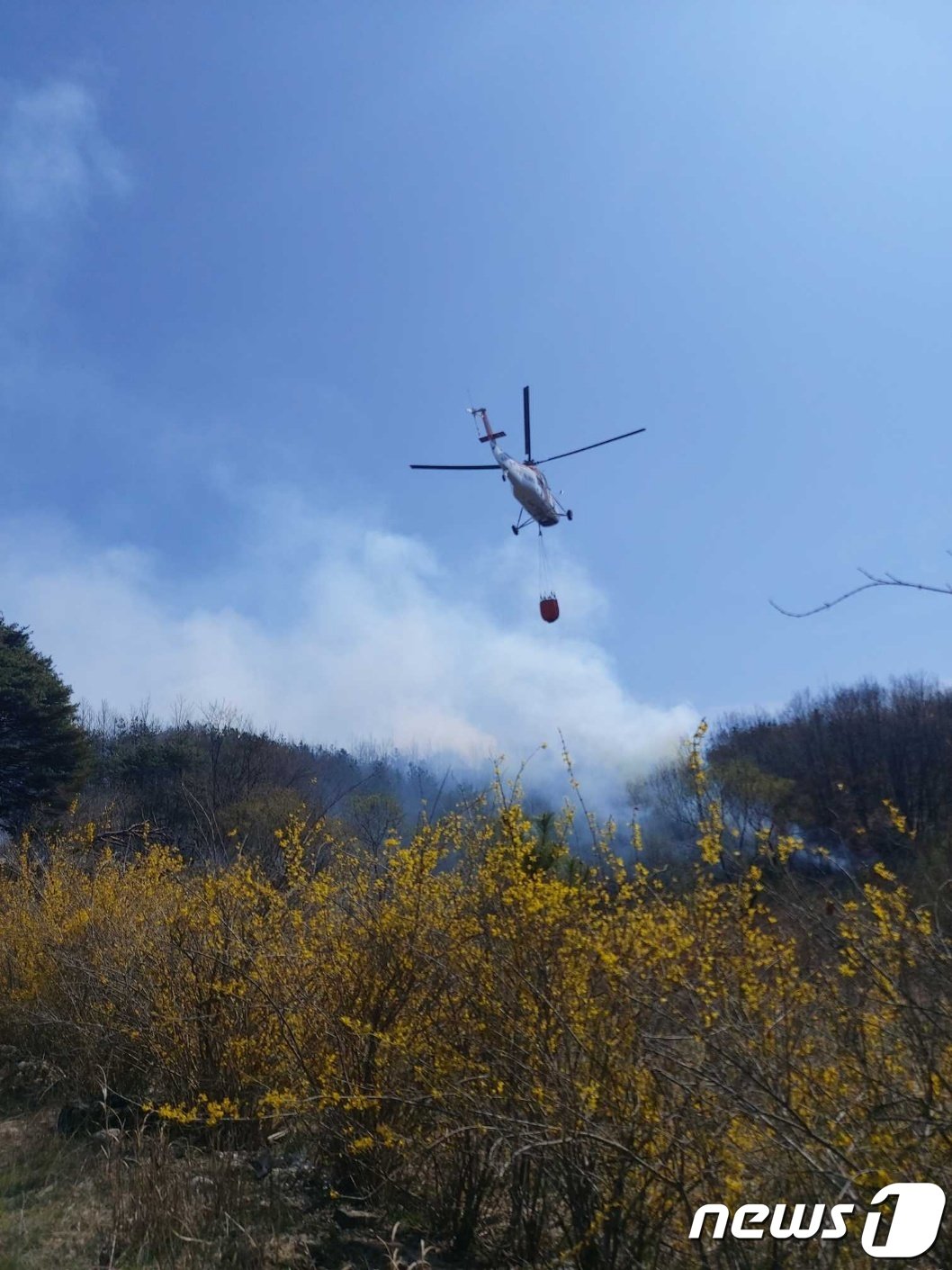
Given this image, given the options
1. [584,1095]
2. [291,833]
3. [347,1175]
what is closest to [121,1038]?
[291,833]

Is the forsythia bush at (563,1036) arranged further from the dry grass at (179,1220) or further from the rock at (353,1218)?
the dry grass at (179,1220)

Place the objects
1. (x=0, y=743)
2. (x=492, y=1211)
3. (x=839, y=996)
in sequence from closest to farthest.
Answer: (x=839, y=996), (x=492, y=1211), (x=0, y=743)

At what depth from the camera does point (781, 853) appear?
368 centimetres

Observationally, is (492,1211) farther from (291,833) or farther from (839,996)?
(291,833)

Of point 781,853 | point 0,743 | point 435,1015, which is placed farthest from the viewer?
point 0,743

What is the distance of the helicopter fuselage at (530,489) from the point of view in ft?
58.4

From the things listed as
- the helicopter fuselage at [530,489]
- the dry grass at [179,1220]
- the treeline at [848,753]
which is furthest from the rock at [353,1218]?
the helicopter fuselage at [530,489]

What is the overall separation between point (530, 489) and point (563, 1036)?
48.0 ft

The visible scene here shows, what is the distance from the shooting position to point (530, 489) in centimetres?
1783

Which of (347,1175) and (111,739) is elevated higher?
(111,739)

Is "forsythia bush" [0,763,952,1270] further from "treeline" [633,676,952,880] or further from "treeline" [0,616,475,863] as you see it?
"treeline" [0,616,475,863]

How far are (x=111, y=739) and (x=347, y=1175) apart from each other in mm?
39211

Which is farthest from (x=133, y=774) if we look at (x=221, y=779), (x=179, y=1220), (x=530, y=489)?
(x=179, y=1220)

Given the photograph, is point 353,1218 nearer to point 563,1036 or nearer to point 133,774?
point 563,1036
